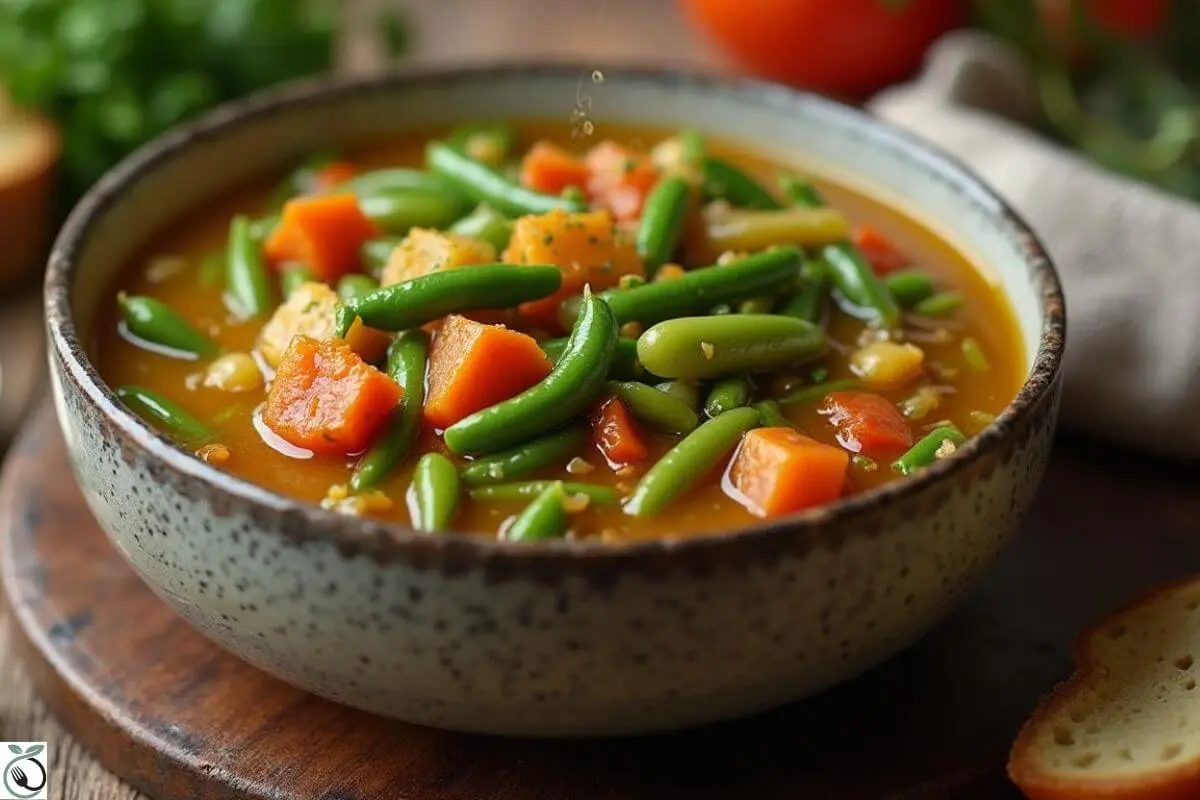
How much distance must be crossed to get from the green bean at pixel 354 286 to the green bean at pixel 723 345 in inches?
30.2

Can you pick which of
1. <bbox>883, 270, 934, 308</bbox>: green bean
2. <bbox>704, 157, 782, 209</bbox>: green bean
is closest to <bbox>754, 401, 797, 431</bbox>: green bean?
<bbox>883, 270, 934, 308</bbox>: green bean

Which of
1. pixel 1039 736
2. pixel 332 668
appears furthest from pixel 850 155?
pixel 332 668

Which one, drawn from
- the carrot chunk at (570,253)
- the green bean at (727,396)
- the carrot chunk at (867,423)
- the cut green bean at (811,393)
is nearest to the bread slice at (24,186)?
the carrot chunk at (570,253)

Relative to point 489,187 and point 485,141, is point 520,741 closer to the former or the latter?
point 489,187

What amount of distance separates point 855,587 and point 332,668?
1.05 metres

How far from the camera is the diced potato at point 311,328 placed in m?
3.41

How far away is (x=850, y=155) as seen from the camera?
4.47 meters

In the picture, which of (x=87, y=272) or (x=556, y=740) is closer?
(x=556, y=740)

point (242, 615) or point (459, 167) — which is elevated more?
point (459, 167)

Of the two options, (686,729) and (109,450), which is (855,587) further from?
(109,450)

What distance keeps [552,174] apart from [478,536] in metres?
1.58

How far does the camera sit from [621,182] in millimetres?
4098

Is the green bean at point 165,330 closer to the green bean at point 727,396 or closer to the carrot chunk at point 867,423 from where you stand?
the green bean at point 727,396

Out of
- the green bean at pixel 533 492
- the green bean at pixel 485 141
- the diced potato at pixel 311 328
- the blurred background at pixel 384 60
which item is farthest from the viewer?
the blurred background at pixel 384 60
